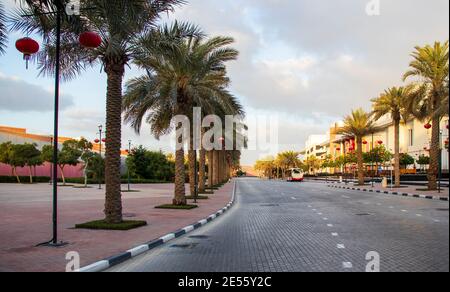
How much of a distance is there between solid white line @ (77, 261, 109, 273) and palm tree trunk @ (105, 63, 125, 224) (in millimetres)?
5961

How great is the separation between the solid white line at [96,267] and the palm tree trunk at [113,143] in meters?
5.96

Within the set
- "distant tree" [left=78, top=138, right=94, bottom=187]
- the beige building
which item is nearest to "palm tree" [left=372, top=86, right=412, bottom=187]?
the beige building

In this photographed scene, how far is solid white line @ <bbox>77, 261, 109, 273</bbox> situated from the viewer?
741 centimetres

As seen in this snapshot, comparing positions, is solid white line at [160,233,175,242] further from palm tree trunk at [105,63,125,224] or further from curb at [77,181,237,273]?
palm tree trunk at [105,63,125,224]

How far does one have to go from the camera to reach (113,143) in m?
13.9

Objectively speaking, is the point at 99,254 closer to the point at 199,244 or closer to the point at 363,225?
the point at 199,244

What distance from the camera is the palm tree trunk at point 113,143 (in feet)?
45.5

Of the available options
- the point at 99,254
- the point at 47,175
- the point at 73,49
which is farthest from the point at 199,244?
the point at 47,175

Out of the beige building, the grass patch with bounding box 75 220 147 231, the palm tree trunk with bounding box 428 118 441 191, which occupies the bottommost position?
the grass patch with bounding box 75 220 147 231

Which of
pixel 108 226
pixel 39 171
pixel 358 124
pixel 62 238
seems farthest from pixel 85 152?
pixel 62 238

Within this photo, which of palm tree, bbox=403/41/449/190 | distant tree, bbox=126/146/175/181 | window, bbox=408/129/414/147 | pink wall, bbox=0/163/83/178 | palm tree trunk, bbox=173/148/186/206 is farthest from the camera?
window, bbox=408/129/414/147

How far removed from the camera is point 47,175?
79250 mm

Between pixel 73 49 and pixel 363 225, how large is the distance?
35.1 ft
